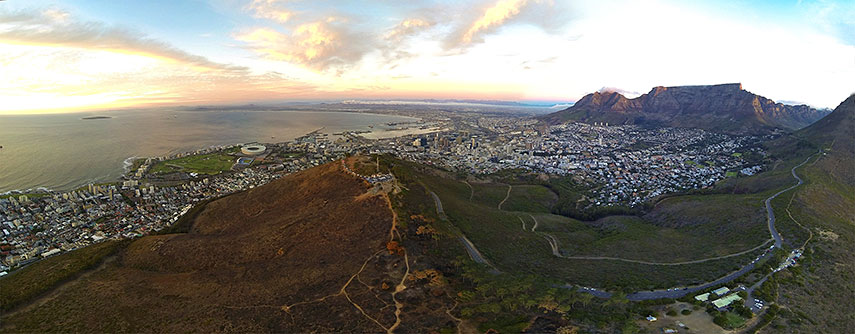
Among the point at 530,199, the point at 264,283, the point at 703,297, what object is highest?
the point at 703,297

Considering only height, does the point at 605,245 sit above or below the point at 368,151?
below

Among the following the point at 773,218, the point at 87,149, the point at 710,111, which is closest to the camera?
the point at 773,218

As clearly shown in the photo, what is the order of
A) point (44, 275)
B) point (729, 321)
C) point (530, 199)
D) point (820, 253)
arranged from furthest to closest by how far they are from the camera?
point (530, 199)
point (820, 253)
point (44, 275)
point (729, 321)

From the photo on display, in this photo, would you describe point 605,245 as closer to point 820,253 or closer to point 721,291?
point 721,291

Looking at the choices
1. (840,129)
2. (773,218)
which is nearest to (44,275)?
(773,218)

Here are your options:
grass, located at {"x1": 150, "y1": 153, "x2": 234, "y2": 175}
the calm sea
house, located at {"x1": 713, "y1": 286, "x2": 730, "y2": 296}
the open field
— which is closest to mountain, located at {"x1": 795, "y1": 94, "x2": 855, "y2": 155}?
the open field

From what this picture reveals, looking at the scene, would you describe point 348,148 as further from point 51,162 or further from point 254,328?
point 254,328
